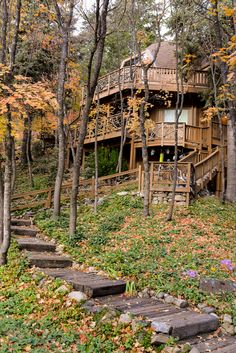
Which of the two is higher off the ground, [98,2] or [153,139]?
[98,2]

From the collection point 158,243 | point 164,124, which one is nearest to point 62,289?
point 158,243

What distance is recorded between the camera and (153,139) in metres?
17.6

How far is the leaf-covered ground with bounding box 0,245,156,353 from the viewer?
450 centimetres

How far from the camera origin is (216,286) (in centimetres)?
629

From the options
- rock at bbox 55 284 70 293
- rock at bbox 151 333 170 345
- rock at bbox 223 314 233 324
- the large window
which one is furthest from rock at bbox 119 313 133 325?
the large window

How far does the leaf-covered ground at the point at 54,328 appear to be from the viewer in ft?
14.8

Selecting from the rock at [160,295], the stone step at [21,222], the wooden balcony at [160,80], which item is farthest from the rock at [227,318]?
the wooden balcony at [160,80]

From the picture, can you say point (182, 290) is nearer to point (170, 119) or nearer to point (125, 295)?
point (125, 295)

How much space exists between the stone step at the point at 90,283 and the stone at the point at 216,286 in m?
1.59

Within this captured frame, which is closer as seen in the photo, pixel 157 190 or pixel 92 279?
pixel 92 279

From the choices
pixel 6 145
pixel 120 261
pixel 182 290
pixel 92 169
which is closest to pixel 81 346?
pixel 182 290

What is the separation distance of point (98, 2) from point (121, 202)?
7.18m

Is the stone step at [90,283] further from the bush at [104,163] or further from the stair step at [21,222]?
the bush at [104,163]

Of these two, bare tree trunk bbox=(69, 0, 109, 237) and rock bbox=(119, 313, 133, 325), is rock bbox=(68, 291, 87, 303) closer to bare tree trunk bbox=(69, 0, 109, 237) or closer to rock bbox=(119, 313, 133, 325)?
rock bbox=(119, 313, 133, 325)
